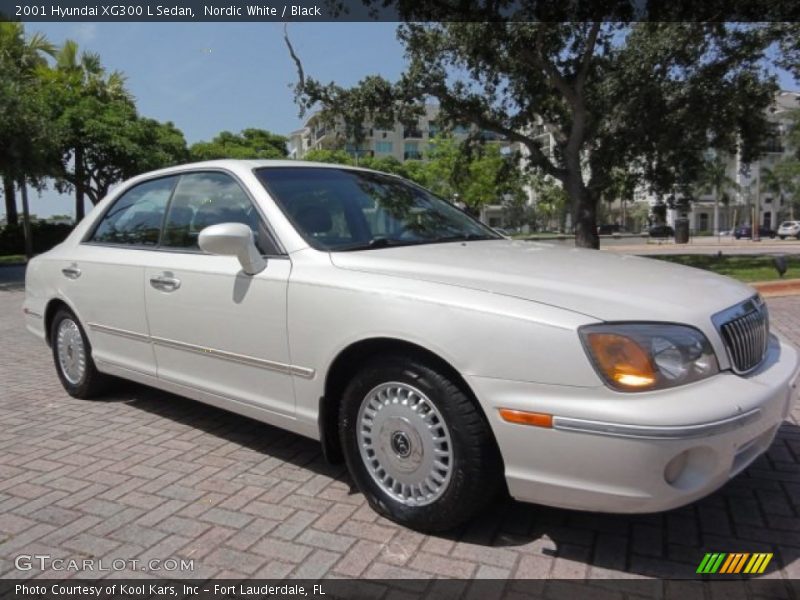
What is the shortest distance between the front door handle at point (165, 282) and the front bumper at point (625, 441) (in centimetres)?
195

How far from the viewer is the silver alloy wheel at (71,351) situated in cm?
468

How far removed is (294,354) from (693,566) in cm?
185

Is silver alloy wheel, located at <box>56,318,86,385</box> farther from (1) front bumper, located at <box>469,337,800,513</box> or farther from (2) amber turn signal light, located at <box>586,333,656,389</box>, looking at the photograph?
(2) amber turn signal light, located at <box>586,333,656,389</box>

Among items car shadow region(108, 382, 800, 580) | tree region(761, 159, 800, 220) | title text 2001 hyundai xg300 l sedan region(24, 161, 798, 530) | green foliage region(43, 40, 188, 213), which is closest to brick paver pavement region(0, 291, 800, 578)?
car shadow region(108, 382, 800, 580)

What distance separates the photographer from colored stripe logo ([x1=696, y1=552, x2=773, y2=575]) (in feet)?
8.07

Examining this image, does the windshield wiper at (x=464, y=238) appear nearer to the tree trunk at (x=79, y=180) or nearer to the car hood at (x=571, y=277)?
the car hood at (x=571, y=277)

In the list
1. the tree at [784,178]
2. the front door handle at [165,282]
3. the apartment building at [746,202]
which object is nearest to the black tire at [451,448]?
the front door handle at [165,282]

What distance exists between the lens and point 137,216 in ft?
14.0

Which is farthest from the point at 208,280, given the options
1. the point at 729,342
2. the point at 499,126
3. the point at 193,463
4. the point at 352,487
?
the point at 499,126

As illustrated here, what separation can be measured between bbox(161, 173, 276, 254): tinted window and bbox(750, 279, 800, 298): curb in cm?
923

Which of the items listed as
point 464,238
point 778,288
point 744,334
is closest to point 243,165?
point 464,238

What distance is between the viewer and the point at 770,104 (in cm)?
1633

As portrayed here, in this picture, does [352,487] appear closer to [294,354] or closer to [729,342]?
[294,354]

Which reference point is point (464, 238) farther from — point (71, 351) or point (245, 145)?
point (245, 145)
